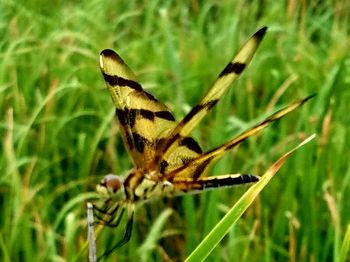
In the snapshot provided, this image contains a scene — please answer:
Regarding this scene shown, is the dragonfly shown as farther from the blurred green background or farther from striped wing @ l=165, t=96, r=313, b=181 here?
the blurred green background

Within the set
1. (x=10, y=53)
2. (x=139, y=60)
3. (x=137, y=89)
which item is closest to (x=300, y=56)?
(x=139, y=60)

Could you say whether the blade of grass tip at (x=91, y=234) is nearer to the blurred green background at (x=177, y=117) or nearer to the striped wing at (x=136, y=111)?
the striped wing at (x=136, y=111)

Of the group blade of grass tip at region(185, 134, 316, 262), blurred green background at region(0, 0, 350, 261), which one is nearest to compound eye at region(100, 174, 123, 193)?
blade of grass tip at region(185, 134, 316, 262)

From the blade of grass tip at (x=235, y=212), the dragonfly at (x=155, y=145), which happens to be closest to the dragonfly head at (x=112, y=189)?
the dragonfly at (x=155, y=145)

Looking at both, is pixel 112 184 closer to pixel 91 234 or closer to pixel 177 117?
pixel 91 234

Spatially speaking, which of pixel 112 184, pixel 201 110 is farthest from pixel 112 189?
pixel 201 110

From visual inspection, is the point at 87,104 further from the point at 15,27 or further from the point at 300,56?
the point at 300,56
